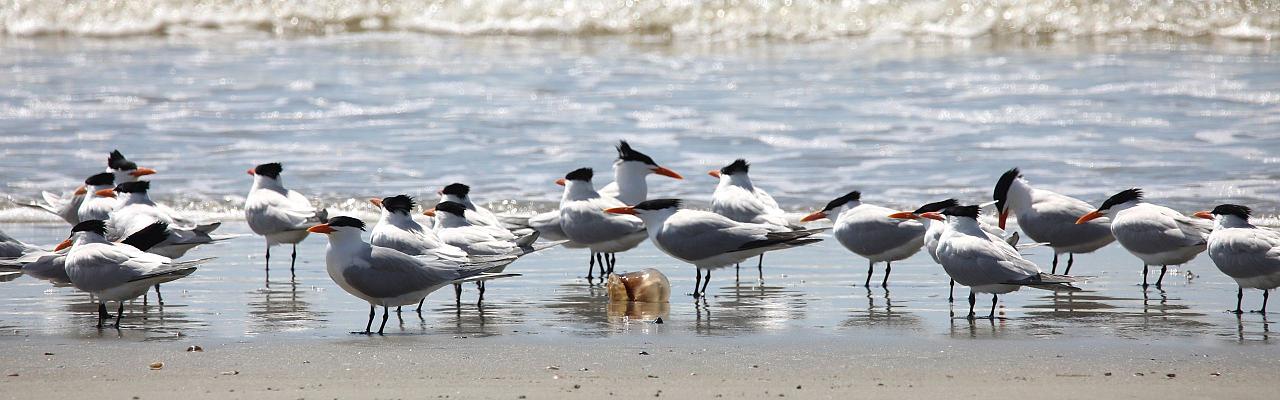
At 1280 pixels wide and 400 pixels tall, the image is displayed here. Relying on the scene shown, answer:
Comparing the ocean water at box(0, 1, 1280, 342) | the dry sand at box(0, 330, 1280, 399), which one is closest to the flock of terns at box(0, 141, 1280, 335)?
the ocean water at box(0, 1, 1280, 342)

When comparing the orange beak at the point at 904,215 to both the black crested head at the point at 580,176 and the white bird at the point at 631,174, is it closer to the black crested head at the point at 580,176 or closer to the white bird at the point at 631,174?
the black crested head at the point at 580,176

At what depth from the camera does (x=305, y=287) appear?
7.99 m

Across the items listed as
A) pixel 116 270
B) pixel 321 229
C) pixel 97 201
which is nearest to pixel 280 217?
pixel 97 201

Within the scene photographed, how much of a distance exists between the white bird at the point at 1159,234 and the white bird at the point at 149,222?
5023mm

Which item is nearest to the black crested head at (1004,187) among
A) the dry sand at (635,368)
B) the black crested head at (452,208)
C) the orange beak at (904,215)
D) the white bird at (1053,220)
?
the white bird at (1053,220)

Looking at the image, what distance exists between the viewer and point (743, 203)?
9016mm

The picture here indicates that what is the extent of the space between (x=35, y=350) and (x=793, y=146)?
8814 millimetres

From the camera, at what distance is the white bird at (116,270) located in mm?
6514

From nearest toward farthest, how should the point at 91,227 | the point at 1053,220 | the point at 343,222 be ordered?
the point at 343,222
the point at 91,227
the point at 1053,220

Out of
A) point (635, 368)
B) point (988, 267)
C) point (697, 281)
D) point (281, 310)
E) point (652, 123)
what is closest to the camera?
point (635, 368)

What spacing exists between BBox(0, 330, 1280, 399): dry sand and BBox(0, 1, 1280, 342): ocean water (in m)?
0.38

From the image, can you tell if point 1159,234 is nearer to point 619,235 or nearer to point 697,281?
point 697,281

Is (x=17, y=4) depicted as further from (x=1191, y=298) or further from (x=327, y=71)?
(x=1191, y=298)

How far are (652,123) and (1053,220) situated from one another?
23.5 ft
